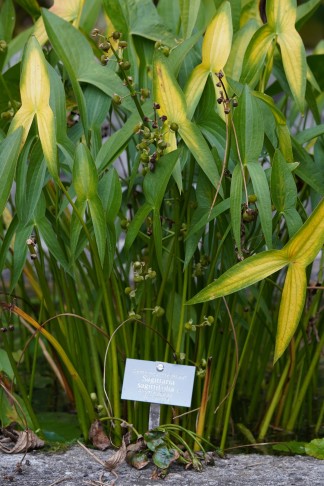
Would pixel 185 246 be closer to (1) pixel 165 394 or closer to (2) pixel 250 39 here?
(1) pixel 165 394

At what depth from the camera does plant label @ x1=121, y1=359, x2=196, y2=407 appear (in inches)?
48.1

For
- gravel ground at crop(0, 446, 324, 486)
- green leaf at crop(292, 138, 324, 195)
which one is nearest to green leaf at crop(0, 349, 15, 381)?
gravel ground at crop(0, 446, 324, 486)

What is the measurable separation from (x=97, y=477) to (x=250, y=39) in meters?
0.74

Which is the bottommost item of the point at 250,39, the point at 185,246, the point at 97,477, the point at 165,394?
the point at 97,477

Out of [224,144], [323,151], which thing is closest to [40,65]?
[224,144]

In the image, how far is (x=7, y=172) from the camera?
114 centimetres

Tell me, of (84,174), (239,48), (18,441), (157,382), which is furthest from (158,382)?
(239,48)

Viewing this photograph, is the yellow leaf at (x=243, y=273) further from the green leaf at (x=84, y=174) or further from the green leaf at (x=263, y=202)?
the green leaf at (x=84, y=174)

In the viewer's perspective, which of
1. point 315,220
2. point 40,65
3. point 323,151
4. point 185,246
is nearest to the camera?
point 315,220

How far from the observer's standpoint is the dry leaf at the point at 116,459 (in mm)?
1179

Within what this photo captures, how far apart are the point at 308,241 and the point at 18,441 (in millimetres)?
559

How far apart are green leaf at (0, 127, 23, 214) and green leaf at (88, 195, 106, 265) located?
121 mm

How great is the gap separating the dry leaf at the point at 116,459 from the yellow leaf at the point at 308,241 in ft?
1.30

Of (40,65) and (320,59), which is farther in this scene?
(320,59)
